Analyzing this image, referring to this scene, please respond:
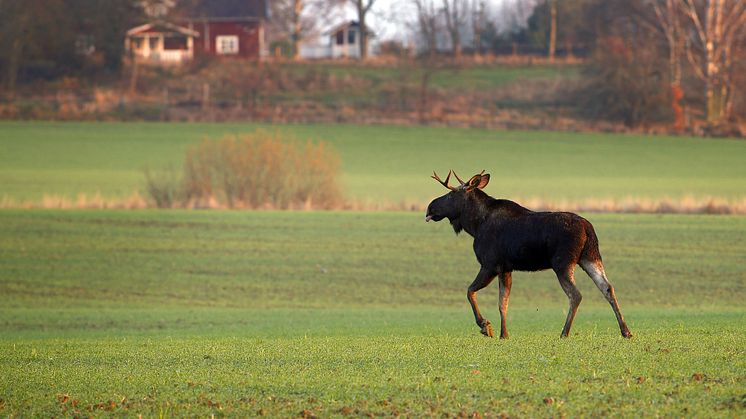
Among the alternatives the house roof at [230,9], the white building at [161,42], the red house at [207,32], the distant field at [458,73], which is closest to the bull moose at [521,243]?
the distant field at [458,73]

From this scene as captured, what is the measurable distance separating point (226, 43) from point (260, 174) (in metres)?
57.7

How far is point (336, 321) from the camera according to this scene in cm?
2272

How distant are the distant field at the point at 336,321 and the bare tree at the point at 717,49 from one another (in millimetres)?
34568

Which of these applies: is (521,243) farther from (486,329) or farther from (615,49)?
(615,49)

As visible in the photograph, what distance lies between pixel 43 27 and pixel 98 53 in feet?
14.3

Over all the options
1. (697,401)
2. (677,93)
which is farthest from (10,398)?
(677,93)

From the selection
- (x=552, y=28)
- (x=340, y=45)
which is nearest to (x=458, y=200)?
(x=552, y=28)

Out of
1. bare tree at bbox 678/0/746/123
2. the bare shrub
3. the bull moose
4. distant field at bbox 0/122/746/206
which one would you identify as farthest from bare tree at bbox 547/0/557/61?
the bull moose

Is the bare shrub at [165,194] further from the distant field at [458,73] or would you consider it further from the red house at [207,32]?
the red house at [207,32]

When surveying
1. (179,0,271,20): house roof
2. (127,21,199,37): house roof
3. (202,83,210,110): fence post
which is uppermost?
(179,0,271,20): house roof

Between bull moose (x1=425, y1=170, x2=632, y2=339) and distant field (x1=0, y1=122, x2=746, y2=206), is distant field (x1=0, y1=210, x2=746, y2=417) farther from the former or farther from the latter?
distant field (x1=0, y1=122, x2=746, y2=206)

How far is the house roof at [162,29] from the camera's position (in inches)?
3474

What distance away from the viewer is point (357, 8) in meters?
99.8

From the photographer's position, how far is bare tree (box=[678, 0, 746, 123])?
73.2m
